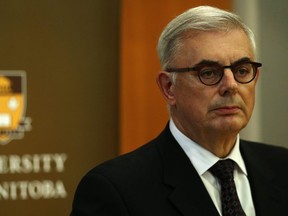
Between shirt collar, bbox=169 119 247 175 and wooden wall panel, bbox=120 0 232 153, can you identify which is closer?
shirt collar, bbox=169 119 247 175

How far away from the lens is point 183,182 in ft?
4.31

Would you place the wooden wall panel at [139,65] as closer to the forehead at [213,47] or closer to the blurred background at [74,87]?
the blurred background at [74,87]

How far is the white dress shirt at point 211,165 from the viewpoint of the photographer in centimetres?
133

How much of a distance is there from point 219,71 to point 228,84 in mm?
41

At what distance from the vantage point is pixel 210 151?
136 centimetres

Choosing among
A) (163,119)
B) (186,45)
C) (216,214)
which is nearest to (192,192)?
(216,214)

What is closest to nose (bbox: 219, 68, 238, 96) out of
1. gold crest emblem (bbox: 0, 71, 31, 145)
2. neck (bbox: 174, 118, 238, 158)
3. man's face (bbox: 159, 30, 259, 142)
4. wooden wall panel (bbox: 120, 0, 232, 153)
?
man's face (bbox: 159, 30, 259, 142)

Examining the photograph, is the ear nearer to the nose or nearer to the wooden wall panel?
the nose

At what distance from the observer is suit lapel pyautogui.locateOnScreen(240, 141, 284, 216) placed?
1357 millimetres

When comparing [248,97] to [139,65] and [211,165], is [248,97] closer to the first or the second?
[211,165]

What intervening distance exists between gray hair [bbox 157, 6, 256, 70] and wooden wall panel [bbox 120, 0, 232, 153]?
48.0 inches

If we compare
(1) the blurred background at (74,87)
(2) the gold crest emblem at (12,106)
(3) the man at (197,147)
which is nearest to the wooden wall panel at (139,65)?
(1) the blurred background at (74,87)

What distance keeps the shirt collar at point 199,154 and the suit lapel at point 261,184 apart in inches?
1.3

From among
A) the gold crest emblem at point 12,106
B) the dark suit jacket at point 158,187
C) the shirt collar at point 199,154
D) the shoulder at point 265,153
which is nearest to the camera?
the dark suit jacket at point 158,187
